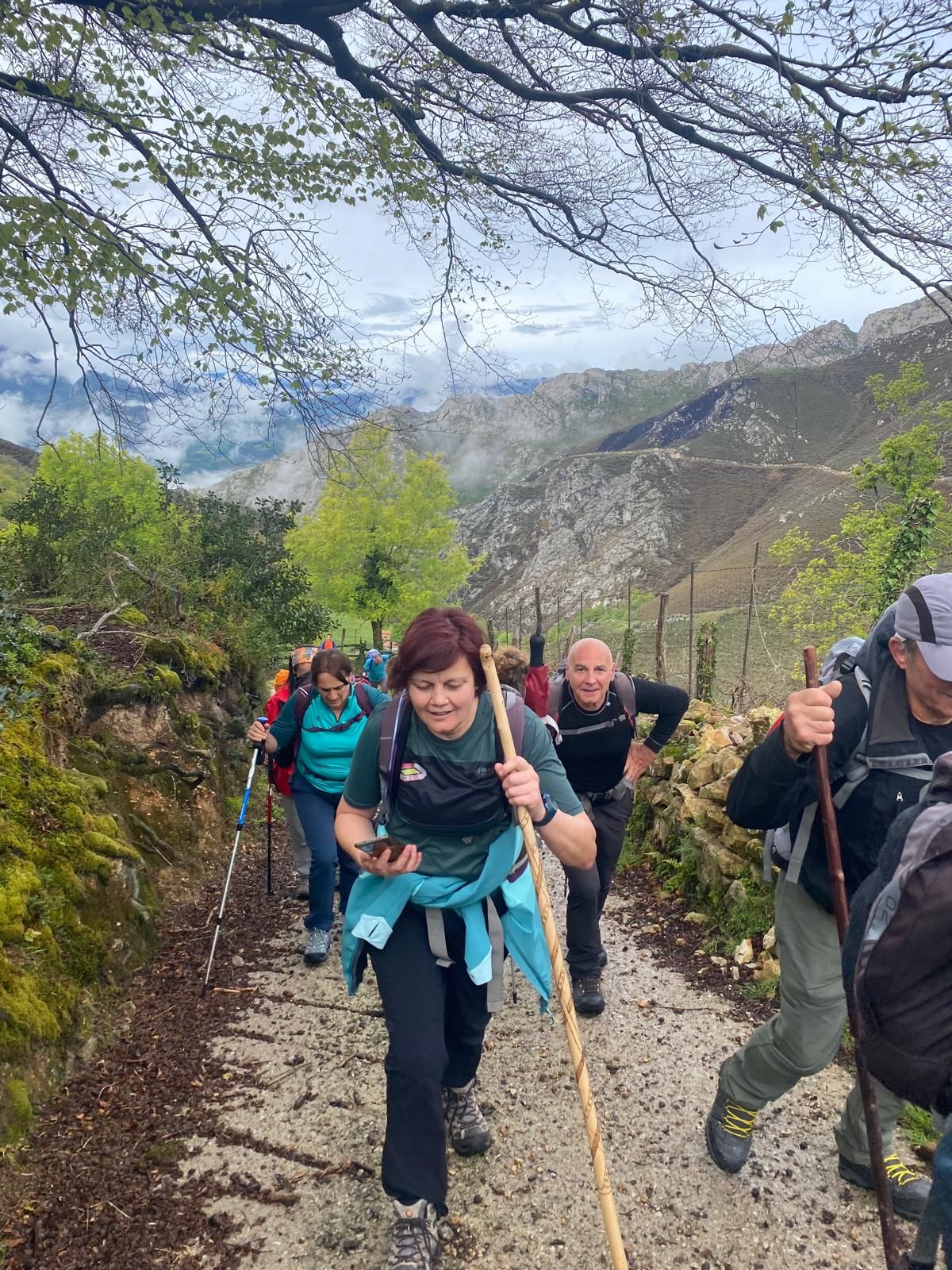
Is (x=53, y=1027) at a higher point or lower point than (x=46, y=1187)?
higher

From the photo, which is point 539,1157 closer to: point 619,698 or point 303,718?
point 619,698

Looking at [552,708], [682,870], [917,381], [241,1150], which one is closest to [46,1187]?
[241,1150]

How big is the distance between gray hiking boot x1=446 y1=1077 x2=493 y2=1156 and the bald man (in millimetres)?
1412

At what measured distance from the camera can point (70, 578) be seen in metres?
11.2

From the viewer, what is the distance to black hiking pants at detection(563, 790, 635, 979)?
4637mm

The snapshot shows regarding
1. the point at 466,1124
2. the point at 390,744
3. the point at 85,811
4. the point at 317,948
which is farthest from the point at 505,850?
the point at 85,811

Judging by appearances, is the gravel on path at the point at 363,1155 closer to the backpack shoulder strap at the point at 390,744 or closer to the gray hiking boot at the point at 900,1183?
the gray hiking boot at the point at 900,1183

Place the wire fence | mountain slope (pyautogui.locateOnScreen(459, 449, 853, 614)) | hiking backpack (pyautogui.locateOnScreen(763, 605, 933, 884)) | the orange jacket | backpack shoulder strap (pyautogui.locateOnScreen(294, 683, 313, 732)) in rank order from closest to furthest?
hiking backpack (pyautogui.locateOnScreen(763, 605, 933, 884)), backpack shoulder strap (pyautogui.locateOnScreen(294, 683, 313, 732)), the orange jacket, the wire fence, mountain slope (pyautogui.locateOnScreen(459, 449, 853, 614))

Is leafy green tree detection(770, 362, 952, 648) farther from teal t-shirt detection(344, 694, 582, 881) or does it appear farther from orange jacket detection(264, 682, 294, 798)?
teal t-shirt detection(344, 694, 582, 881)

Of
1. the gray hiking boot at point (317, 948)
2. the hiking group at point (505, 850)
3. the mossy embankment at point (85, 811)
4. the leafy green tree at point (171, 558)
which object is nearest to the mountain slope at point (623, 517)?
the leafy green tree at point (171, 558)

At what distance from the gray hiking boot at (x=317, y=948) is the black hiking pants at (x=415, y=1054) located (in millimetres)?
2764

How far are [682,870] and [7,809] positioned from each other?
529 cm

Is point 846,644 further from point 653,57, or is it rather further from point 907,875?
point 653,57

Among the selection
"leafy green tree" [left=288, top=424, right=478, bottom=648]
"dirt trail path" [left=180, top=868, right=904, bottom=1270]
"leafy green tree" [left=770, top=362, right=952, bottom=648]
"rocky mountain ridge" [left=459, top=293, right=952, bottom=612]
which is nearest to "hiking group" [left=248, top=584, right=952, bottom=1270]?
"dirt trail path" [left=180, top=868, right=904, bottom=1270]
